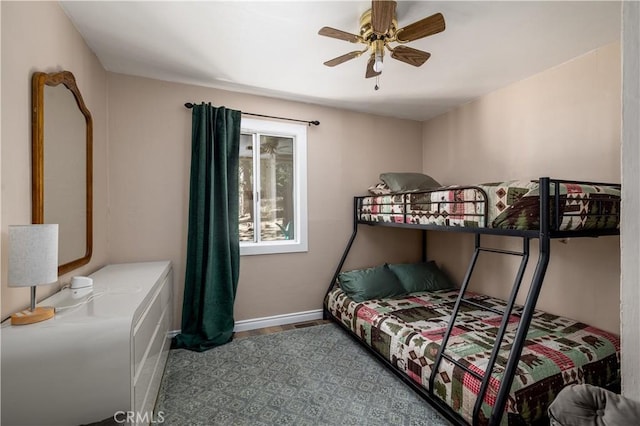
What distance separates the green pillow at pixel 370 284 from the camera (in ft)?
9.17

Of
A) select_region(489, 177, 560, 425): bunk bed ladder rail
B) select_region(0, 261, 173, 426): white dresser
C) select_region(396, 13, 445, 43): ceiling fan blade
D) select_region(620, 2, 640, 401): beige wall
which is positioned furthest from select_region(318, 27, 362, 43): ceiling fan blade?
select_region(0, 261, 173, 426): white dresser

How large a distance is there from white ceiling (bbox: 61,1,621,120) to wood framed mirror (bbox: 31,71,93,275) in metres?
0.55

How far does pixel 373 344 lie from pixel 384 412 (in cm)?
61

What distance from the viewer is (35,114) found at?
1.33 m

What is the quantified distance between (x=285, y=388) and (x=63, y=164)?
6.38 ft

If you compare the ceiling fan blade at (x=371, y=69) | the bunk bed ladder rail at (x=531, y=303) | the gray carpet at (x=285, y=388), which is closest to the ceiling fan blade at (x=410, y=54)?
the ceiling fan blade at (x=371, y=69)

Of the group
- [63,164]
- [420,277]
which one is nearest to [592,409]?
[420,277]

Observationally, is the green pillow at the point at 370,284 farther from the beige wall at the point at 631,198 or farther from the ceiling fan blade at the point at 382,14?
the ceiling fan blade at the point at 382,14

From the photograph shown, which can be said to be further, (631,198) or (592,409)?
(631,198)

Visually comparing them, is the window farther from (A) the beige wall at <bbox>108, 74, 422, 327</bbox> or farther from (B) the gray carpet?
(B) the gray carpet

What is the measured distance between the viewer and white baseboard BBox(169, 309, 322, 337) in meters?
2.82

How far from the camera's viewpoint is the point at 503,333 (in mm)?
1484

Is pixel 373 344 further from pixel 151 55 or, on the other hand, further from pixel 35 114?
pixel 151 55

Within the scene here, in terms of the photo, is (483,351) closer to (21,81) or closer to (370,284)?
(370,284)
